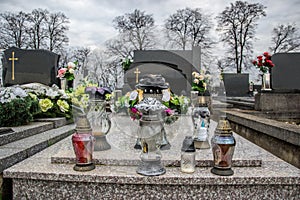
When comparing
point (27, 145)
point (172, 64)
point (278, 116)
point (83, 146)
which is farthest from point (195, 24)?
point (83, 146)

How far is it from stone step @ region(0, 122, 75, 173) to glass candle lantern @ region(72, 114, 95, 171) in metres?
0.66

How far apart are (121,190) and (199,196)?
61 cm

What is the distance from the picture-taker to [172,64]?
48.7 ft

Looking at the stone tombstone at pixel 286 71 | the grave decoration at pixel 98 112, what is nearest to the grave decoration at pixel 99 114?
the grave decoration at pixel 98 112

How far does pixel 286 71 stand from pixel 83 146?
8.59 meters

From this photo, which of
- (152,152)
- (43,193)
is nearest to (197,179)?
(152,152)

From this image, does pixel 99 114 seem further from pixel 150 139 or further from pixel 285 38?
pixel 285 38

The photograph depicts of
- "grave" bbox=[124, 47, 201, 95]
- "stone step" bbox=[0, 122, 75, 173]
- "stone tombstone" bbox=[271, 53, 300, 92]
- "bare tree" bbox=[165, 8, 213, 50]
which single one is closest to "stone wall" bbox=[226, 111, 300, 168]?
"stone step" bbox=[0, 122, 75, 173]

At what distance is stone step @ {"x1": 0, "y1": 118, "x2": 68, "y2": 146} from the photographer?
122 inches

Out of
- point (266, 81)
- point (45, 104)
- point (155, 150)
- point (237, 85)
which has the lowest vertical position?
point (155, 150)

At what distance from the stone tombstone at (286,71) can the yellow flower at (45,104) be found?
7.12 metres

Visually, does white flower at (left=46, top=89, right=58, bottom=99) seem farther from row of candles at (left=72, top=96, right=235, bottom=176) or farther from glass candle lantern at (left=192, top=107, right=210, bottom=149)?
row of candles at (left=72, top=96, right=235, bottom=176)

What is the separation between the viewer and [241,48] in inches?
1019

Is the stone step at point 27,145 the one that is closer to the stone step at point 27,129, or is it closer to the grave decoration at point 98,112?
the stone step at point 27,129
